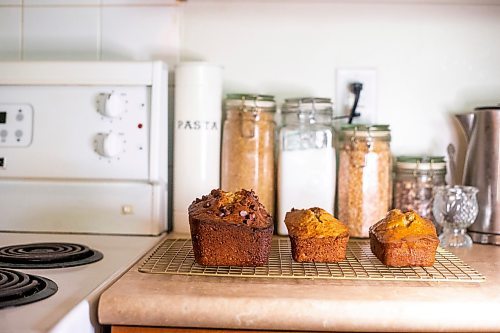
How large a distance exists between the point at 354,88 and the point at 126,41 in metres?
0.55

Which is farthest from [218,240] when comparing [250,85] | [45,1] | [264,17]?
[45,1]

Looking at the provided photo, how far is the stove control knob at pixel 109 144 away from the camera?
1309 mm

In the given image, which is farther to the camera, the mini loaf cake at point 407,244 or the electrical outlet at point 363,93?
the electrical outlet at point 363,93

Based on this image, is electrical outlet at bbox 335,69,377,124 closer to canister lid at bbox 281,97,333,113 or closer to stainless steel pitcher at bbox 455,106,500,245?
canister lid at bbox 281,97,333,113

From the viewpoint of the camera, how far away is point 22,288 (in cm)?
80

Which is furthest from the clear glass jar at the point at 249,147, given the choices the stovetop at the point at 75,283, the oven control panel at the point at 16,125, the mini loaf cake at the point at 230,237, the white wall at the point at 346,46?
the oven control panel at the point at 16,125

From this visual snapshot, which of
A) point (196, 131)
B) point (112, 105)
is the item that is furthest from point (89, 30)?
point (196, 131)

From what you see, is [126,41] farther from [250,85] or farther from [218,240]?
[218,240]

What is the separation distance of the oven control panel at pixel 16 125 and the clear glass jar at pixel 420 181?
831 mm

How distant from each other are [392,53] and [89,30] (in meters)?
0.72

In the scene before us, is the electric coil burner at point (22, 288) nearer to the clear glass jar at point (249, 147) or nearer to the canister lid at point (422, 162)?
the clear glass jar at point (249, 147)

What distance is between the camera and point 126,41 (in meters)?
1.46

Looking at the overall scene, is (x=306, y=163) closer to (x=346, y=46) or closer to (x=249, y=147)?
(x=249, y=147)

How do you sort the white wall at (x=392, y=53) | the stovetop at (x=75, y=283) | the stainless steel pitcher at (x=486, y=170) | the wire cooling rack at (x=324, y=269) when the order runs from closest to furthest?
the stovetop at (x=75, y=283) → the wire cooling rack at (x=324, y=269) → the stainless steel pitcher at (x=486, y=170) → the white wall at (x=392, y=53)
